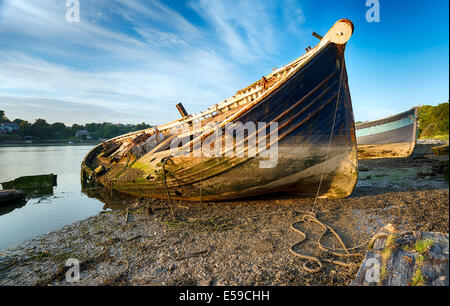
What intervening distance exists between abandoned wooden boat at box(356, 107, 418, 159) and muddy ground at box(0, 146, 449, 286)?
9.50 m

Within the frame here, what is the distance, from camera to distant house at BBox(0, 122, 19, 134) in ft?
178

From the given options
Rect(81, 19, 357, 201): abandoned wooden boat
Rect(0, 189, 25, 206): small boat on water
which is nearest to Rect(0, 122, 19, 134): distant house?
Rect(0, 189, 25, 206): small boat on water

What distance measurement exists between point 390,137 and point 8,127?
83.2m

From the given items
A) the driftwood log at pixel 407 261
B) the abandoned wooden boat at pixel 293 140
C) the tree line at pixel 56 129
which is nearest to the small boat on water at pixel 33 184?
the abandoned wooden boat at pixel 293 140

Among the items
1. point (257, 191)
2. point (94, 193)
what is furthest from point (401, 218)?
point (94, 193)

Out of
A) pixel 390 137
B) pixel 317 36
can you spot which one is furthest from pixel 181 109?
pixel 390 137

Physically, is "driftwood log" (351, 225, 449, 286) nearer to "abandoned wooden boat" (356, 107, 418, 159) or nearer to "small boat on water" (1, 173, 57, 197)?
"small boat on water" (1, 173, 57, 197)

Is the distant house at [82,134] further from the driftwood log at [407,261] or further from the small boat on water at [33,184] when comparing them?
the driftwood log at [407,261]

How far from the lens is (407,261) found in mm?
1966

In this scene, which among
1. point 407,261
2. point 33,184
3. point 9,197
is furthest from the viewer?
point 33,184

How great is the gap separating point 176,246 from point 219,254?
85 cm

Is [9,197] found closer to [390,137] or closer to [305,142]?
[305,142]
